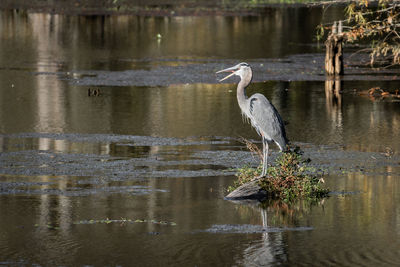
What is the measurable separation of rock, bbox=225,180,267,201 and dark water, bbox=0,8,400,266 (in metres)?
0.28

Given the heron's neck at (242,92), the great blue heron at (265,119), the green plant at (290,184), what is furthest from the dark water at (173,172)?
the heron's neck at (242,92)

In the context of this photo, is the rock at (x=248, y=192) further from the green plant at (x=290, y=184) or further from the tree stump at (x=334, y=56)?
the tree stump at (x=334, y=56)

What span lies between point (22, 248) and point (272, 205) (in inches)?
149

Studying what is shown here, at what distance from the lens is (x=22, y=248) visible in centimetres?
1045

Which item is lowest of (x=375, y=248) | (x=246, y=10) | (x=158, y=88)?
(x=375, y=248)

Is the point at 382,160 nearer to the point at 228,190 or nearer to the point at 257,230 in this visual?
the point at 228,190

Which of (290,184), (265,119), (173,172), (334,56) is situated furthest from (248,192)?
(334,56)

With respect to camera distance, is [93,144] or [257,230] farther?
[93,144]

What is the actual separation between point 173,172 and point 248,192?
6.69 ft

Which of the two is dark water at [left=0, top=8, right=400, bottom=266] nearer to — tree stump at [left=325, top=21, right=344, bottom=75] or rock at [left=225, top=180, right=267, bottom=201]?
rock at [left=225, top=180, right=267, bottom=201]

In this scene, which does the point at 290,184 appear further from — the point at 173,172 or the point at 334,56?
the point at 334,56

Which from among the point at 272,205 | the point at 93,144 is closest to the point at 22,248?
the point at 272,205

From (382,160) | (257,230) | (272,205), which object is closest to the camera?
(257,230)

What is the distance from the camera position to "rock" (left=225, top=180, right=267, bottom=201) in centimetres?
1301
